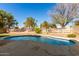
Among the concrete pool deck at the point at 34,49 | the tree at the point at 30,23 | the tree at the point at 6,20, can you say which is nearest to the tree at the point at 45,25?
the tree at the point at 30,23

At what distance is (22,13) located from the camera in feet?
7.82

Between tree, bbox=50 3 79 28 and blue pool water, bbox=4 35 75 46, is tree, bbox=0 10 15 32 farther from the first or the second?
tree, bbox=50 3 79 28

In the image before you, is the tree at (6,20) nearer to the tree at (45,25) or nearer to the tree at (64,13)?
the tree at (45,25)

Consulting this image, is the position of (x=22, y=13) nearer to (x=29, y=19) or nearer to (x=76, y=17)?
(x=29, y=19)

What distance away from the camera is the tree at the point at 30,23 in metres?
2.38

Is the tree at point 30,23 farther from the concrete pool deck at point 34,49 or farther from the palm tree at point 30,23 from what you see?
the concrete pool deck at point 34,49

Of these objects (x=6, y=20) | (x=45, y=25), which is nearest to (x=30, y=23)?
(x=45, y=25)

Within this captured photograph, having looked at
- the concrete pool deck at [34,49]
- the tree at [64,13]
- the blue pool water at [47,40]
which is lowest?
the concrete pool deck at [34,49]

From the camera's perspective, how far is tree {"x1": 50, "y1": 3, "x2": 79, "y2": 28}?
236 centimetres

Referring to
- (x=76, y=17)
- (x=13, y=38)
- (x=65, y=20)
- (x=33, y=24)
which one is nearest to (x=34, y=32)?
(x=33, y=24)

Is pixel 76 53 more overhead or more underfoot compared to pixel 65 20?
more underfoot

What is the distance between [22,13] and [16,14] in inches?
3.3

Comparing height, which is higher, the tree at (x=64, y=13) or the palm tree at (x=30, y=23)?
the tree at (x=64, y=13)

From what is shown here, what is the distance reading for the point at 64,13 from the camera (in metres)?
2.40
